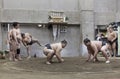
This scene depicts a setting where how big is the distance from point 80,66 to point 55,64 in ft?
3.03

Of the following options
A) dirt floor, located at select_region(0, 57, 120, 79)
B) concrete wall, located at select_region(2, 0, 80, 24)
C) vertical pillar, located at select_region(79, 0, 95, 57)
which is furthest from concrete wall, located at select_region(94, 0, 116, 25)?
dirt floor, located at select_region(0, 57, 120, 79)

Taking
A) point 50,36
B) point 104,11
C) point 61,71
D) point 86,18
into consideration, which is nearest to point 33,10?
point 50,36

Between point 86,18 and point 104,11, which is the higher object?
point 104,11

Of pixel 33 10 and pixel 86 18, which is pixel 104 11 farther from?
pixel 33 10

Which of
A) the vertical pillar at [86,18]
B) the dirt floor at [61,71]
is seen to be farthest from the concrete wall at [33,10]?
the dirt floor at [61,71]

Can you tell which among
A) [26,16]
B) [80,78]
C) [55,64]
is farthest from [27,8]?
[80,78]

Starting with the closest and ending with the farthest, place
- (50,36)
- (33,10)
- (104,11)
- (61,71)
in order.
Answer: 1. (61,71)
2. (33,10)
3. (50,36)
4. (104,11)

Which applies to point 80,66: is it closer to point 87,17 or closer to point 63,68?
point 63,68

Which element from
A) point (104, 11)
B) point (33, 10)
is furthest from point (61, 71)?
point (104, 11)

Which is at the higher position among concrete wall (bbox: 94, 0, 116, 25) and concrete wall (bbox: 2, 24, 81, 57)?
concrete wall (bbox: 94, 0, 116, 25)

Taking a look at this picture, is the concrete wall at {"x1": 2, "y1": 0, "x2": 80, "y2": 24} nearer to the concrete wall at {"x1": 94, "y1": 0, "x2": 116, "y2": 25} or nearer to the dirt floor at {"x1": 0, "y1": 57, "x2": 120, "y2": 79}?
the concrete wall at {"x1": 94, "y1": 0, "x2": 116, "y2": 25}

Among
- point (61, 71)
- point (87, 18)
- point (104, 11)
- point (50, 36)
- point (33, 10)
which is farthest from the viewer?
point (104, 11)

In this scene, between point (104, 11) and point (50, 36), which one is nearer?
point (50, 36)

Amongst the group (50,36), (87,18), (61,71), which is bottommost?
(61,71)
